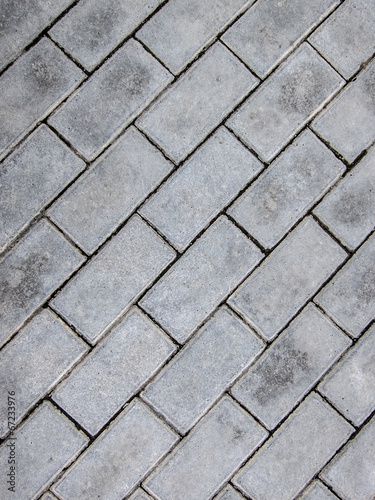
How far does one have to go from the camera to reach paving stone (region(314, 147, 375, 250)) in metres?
2.27

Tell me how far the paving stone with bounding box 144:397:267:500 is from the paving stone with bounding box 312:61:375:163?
1482mm

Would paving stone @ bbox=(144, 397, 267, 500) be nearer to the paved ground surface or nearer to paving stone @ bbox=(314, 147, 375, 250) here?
the paved ground surface

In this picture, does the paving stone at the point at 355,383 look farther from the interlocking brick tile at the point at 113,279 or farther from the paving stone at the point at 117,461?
the interlocking brick tile at the point at 113,279

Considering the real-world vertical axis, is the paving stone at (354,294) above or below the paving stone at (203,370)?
above

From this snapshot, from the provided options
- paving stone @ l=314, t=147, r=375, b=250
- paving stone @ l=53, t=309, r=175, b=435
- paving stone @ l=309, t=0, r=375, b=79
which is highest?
paving stone @ l=309, t=0, r=375, b=79

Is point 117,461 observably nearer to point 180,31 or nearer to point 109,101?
point 109,101

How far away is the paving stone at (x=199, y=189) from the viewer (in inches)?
87.9

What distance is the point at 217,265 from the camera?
2242mm

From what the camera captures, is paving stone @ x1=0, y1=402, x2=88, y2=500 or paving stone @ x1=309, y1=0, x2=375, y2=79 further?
paving stone @ x1=309, y1=0, x2=375, y2=79

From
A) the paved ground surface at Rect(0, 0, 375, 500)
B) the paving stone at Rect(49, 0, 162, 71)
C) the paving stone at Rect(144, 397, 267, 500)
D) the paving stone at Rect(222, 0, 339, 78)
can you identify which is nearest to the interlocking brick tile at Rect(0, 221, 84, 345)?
the paved ground surface at Rect(0, 0, 375, 500)

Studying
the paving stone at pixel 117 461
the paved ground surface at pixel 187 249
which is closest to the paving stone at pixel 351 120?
the paved ground surface at pixel 187 249

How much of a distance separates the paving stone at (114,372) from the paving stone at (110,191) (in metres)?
0.49

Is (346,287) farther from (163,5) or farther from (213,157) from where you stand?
(163,5)

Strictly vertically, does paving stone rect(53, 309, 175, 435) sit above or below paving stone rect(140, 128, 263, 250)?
below
